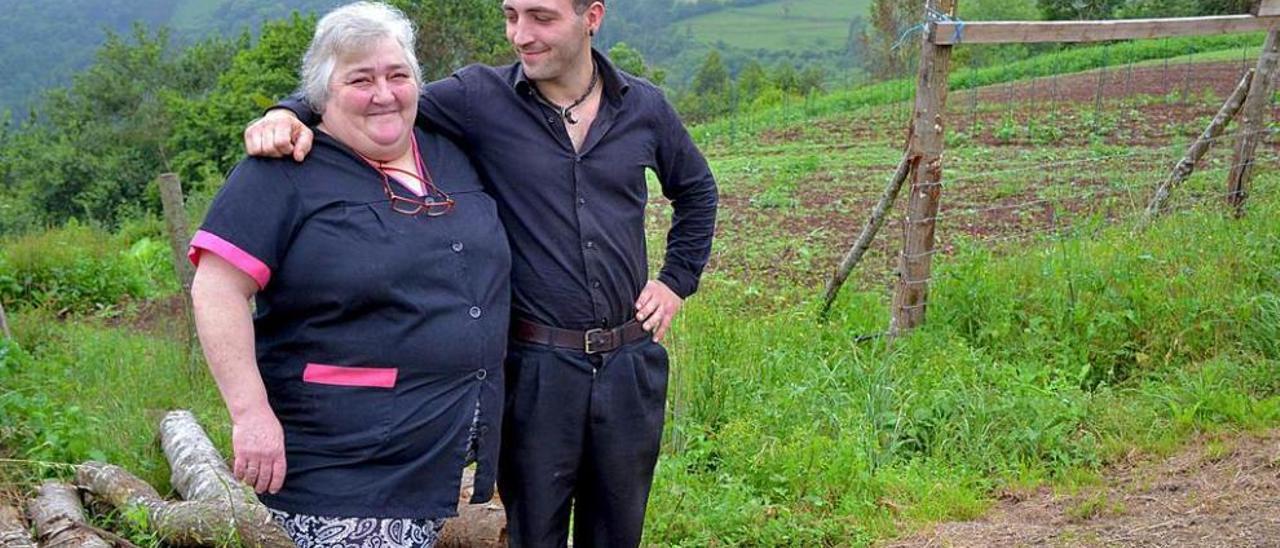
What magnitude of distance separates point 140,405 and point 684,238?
3.36m

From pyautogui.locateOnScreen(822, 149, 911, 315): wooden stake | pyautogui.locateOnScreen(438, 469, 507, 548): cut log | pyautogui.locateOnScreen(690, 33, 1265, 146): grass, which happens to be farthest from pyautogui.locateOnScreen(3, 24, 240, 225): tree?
pyautogui.locateOnScreen(438, 469, 507, 548): cut log

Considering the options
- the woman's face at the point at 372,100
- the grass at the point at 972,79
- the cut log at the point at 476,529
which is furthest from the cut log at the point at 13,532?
the grass at the point at 972,79

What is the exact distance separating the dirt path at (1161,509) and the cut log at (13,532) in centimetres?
281

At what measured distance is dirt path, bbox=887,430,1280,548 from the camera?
3.87 meters

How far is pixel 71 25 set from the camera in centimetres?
10531

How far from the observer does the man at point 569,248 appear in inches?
101

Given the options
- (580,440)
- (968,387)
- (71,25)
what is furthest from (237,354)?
(71,25)

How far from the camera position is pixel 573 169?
2594mm

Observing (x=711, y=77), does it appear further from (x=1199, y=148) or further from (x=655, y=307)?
(x=655, y=307)

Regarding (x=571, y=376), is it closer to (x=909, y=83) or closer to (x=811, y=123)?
(x=811, y=123)

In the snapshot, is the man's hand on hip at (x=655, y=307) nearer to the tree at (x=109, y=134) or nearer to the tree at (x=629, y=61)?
the tree at (x=629, y=61)

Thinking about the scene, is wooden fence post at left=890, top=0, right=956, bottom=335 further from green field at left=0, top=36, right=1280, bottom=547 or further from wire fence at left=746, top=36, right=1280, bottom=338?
green field at left=0, top=36, right=1280, bottom=547

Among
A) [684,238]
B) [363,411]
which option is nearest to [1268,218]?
[684,238]

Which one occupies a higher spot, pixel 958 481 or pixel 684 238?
pixel 684 238
